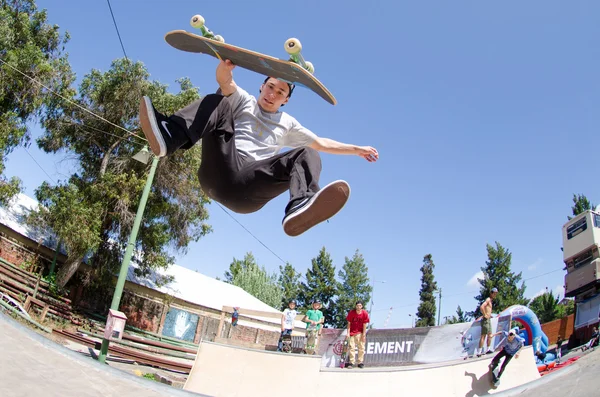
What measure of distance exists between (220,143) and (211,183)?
1.28 ft

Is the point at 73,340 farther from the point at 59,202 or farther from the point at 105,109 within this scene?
the point at 105,109

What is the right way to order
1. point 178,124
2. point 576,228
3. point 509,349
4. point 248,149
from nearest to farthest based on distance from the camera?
point 178,124
point 248,149
point 509,349
point 576,228

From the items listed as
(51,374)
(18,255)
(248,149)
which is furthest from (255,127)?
(18,255)

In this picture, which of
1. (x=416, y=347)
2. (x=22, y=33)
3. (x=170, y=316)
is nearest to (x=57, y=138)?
(x=22, y=33)

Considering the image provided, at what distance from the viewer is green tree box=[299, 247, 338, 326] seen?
46.9 meters

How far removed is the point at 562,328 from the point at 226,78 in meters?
22.4

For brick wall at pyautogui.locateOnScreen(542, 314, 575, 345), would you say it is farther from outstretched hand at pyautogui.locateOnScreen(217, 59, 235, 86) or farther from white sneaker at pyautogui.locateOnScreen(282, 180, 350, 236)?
outstretched hand at pyautogui.locateOnScreen(217, 59, 235, 86)

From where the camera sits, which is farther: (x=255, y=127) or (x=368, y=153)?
(x=368, y=153)

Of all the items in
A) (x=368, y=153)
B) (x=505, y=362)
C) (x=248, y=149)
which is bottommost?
(x=505, y=362)

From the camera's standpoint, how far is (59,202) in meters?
16.3

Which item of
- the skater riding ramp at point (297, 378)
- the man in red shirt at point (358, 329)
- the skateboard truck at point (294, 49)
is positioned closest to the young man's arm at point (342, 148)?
the skateboard truck at point (294, 49)

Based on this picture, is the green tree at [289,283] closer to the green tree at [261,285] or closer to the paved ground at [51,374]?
the green tree at [261,285]

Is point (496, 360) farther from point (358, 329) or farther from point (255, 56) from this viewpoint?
point (255, 56)

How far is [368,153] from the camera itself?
165 inches
